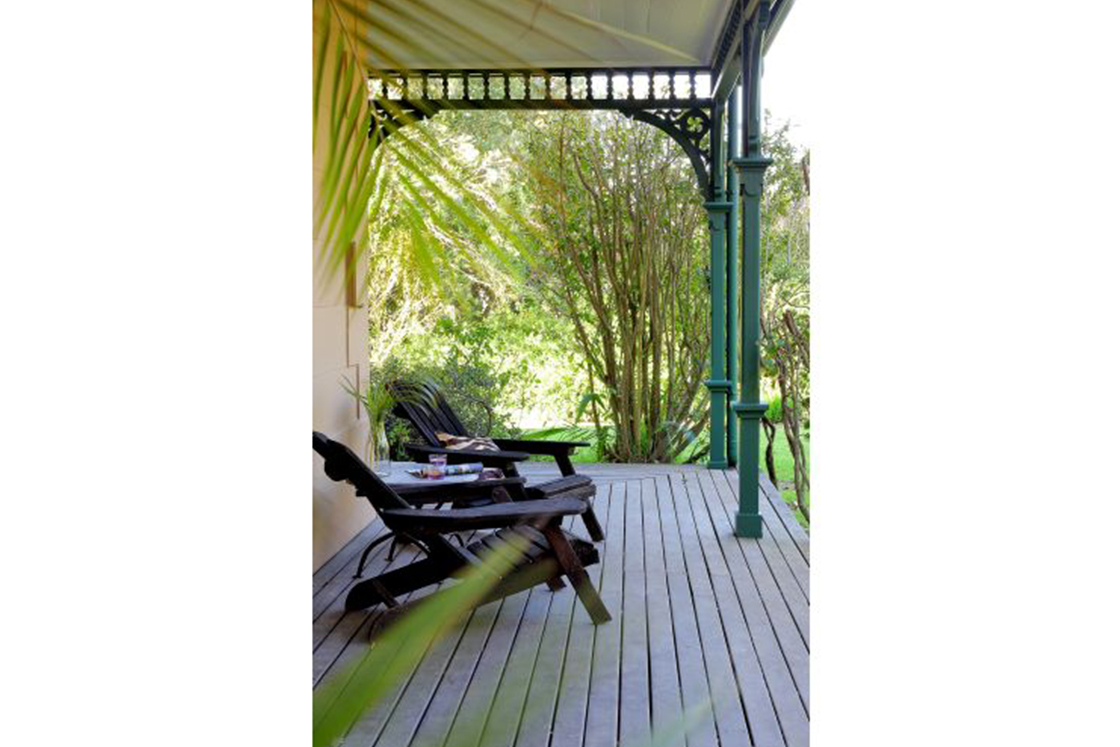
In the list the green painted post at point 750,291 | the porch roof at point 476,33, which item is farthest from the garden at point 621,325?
the porch roof at point 476,33

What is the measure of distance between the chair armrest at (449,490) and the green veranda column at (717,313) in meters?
3.11

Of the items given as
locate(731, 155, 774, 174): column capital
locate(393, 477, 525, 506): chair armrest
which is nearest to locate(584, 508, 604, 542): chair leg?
locate(393, 477, 525, 506): chair armrest

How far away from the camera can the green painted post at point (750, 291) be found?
590 centimetres

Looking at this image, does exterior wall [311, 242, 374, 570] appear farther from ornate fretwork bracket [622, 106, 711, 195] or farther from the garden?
ornate fretwork bracket [622, 106, 711, 195]

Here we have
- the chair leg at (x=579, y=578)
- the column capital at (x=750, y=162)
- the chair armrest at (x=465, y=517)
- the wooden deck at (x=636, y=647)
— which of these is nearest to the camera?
the wooden deck at (x=636, y=647)

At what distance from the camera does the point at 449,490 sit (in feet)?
17.9

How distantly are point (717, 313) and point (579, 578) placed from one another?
432cm

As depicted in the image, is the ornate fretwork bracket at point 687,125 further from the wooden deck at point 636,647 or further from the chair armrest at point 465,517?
the chair armrest at point 465,517

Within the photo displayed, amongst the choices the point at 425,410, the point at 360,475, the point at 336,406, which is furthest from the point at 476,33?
the point at 425,410

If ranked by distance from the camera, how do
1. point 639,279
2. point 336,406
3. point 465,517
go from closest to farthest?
point 465,517 < point 336,406 < point 639,279

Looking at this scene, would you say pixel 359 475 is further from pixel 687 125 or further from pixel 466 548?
pixel 687 125
